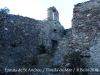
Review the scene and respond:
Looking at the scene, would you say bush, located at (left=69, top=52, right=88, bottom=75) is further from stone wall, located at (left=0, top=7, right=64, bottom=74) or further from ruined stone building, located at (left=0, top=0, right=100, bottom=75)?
stone wall, located at (left=0, top=7, right=64, bottom=74)

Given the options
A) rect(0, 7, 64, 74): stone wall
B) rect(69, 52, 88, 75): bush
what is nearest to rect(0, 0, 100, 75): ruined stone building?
rect(0, 7, 64, 74): stone wall

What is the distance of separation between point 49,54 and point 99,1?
6708 mm

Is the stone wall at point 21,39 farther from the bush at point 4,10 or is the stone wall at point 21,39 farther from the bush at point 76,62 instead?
the bush at point 76,62

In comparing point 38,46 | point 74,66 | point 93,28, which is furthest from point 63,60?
point 38,46

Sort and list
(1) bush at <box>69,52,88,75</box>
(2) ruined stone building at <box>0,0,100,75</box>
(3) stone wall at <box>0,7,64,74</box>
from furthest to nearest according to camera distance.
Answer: (3) stone wall at <box>0,7,64,74</box>
(2) ruined stone building at <box>0,0,100,75</box>
(1) bush at <box>69,52,88,75</box>

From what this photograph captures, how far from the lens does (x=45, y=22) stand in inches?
587

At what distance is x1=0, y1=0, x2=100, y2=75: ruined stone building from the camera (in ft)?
21.3

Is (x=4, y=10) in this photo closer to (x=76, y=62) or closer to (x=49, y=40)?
(x=49, y=40)

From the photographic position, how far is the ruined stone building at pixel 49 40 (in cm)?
648

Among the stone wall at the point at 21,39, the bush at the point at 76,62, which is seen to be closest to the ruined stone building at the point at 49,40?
the stone wall at the point at 21,39

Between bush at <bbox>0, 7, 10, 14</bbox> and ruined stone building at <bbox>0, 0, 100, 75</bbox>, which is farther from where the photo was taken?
bush at <bbox>0, 7, 10, 14</bbox>

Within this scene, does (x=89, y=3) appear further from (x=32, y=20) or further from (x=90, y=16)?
(x=32, y=20)

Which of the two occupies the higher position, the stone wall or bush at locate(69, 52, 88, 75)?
the stone wall

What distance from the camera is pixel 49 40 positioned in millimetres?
14703
